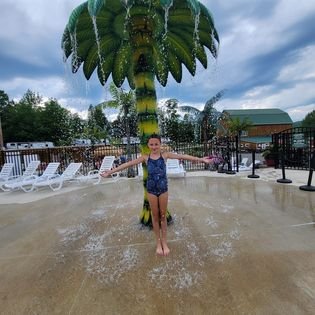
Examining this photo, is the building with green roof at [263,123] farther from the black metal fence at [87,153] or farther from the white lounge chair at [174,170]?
the white lounge chair at [174,170]

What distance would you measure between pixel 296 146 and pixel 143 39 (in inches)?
336

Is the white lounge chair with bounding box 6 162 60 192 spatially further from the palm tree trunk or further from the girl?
the girl

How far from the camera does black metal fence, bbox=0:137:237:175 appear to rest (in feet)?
41.7

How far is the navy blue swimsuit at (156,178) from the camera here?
10.5ft

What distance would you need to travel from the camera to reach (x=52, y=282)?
2.90 metres

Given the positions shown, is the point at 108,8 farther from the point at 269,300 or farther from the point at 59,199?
the point at 59,199

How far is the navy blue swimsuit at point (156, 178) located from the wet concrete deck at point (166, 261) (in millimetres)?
923

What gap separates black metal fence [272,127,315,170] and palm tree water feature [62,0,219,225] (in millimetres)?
6482

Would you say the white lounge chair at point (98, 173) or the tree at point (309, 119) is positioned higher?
the tree at point (309, 119)

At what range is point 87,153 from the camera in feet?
47.3

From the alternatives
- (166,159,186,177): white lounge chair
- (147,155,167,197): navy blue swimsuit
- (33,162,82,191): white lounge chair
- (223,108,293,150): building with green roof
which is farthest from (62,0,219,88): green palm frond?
(223,108,293,150): building with green roof

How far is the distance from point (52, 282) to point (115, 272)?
73cm

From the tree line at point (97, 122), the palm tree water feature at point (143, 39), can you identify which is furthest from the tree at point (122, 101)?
the palm tree water feature at point (143, 39)

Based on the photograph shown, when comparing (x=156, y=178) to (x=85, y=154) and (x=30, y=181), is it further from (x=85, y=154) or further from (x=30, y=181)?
(x=85, y=154)
